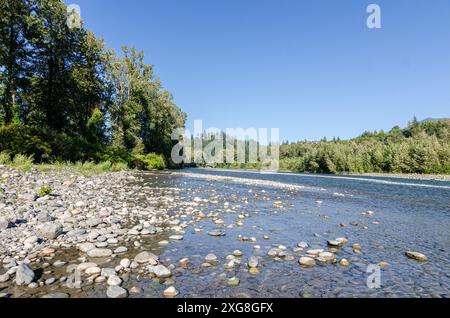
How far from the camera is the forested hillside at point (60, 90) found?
2362 cm

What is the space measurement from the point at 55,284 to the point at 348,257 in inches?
231

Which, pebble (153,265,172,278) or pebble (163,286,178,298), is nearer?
pebble (163,286,178,298)

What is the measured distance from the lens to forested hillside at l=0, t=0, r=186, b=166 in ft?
77.5

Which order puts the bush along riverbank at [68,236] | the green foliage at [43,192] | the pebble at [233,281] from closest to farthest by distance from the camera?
the bush along riverbank at [68,236]
the pebble at [233,281]
the green foliage at [43,192]

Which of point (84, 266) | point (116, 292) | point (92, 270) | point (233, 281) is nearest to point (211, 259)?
point (233, 281)

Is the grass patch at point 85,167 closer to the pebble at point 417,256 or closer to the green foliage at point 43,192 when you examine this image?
the green foliage at point 43,192

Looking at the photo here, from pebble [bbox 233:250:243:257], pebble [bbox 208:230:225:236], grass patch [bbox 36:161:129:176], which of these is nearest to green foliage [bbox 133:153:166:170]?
grass patch [bbox 36:161:129:176]

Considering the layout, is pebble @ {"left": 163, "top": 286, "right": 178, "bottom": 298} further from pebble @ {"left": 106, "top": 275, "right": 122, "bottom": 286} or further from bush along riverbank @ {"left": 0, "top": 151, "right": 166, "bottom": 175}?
bush along riverbank @ {"left": 0, "top": 151, "right": 166, "bottom": 175}

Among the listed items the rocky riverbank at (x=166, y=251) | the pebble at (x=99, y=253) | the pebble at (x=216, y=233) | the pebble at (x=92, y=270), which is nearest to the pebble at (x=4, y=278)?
the rocky riverbank at (x=166, y=251)

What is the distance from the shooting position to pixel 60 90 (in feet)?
98.7

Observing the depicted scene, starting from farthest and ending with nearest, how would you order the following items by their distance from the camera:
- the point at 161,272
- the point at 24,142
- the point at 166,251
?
the point at 24,142 → the point at 166,251 → the point at 161,272

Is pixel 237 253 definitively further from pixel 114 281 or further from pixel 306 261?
pixel 114 281

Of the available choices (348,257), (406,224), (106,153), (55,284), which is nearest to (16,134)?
(106,153)

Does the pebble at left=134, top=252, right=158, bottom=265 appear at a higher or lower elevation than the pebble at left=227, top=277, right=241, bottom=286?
higher
